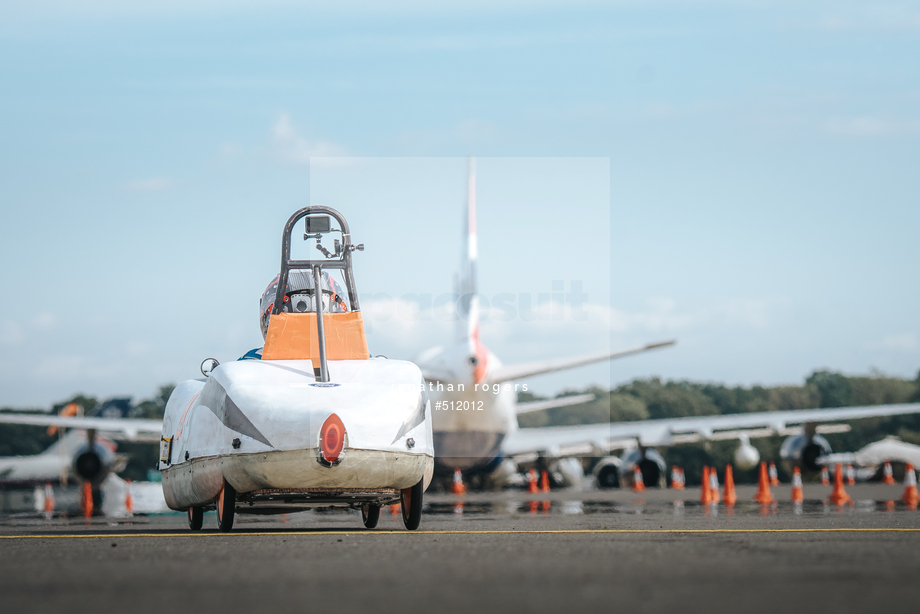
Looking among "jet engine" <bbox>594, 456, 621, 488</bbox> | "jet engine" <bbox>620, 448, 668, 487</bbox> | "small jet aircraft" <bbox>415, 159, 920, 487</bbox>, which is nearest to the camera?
"small jet aircraft" <bbox>415, 159, 920, 487</bbox>

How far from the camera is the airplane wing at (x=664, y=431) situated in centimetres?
3000

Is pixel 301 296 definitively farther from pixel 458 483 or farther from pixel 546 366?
pixel 458 483

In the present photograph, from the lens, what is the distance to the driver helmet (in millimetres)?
10188

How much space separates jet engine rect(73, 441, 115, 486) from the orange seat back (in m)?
18.9

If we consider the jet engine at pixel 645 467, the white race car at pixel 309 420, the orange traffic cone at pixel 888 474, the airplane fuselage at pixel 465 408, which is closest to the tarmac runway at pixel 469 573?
the white race car at pixel 309 420

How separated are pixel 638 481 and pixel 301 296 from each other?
74.1 feet

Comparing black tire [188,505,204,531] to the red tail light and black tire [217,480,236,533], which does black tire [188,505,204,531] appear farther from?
the red tail light

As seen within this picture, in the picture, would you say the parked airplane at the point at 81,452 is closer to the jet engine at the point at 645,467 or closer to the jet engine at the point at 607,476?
the jet engine at the point at 645,467

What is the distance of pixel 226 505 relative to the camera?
9.02m

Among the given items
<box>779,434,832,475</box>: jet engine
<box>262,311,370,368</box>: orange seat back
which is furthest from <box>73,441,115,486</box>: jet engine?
<box>262,311,370,368</box>: orange seat back

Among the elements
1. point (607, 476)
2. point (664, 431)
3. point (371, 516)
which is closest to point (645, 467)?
point (664, 431)

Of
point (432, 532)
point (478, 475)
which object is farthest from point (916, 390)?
point (432, 532)

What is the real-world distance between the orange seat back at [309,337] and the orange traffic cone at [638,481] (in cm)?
2276

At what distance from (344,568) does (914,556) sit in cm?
322
